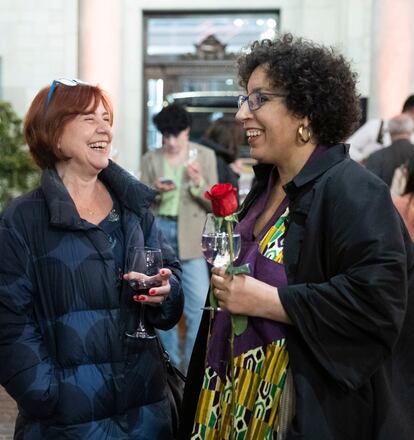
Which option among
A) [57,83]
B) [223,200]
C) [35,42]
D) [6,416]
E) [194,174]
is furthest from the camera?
[35,42]

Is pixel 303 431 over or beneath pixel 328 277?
beneath

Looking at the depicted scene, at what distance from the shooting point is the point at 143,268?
282 cm

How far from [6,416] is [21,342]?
10.3 feet

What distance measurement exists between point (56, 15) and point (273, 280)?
10.2 m

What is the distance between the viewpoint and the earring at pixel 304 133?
259 centimetres

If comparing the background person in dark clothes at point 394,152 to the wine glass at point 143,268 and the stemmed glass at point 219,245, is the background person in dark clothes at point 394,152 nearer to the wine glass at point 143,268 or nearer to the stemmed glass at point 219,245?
the wine glass at point 143,268

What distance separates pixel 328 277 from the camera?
8.01 feet

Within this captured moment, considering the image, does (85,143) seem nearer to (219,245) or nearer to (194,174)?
(219,245)

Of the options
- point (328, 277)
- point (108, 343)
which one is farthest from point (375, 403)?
point (108, 343)

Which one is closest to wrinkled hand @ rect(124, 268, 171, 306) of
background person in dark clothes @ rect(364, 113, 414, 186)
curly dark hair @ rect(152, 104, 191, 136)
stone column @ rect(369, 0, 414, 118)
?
background person in dark clothes @ rect(364, 113, 414, 186)

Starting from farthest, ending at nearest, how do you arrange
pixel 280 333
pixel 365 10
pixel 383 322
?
pixel 365 10 → pixel 280 333 → pixel 383 322

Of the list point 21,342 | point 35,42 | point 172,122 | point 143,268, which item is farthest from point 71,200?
point 35,42

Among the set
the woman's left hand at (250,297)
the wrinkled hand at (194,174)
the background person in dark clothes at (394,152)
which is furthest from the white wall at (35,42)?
the woman's left hand at (250,297)

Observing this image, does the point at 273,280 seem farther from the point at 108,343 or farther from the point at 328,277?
the point at 108,343
